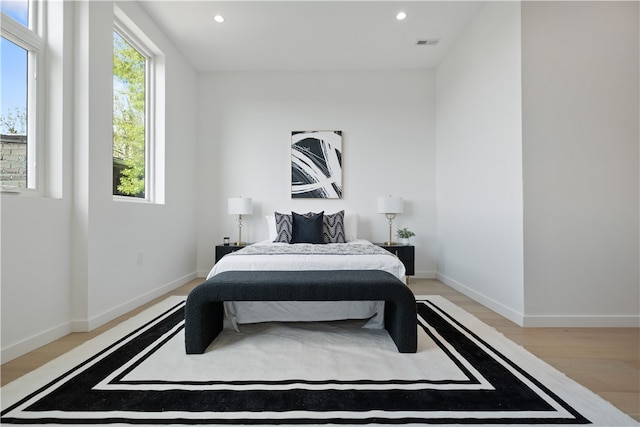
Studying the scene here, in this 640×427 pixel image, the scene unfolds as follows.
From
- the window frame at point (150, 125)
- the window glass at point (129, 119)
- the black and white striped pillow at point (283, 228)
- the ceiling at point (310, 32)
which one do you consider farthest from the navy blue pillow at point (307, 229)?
the ceiling at point (310, 32)

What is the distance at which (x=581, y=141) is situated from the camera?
8.68 ft

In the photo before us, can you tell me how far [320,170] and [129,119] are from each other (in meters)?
2.39

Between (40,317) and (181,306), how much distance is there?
1129 millimetres

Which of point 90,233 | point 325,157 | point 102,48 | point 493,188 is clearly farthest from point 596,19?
point 90,233

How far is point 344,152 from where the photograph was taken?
15.5 feet

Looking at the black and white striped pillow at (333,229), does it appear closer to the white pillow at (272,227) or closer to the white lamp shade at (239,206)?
the white pillow at (272,227)

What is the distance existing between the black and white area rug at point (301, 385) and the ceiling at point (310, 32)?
308 cm

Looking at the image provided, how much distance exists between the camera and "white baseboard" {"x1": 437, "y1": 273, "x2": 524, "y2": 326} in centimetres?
272

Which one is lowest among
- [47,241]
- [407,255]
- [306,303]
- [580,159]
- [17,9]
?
[306,303]

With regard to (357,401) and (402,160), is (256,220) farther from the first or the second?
(357,401)

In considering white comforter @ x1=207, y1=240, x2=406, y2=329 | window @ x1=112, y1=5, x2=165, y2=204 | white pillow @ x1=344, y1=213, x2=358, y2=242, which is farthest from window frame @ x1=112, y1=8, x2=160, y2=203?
white pillow @ x1=344, y1=213, x2=358, y2=242

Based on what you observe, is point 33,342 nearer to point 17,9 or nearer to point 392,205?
point 17,9

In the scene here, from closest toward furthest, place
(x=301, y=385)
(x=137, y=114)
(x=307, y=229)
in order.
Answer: (x=301, y=385)
(x=137, y=114)
(x=307, y=229)

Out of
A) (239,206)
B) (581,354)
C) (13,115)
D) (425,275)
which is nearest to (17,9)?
(13,115)
